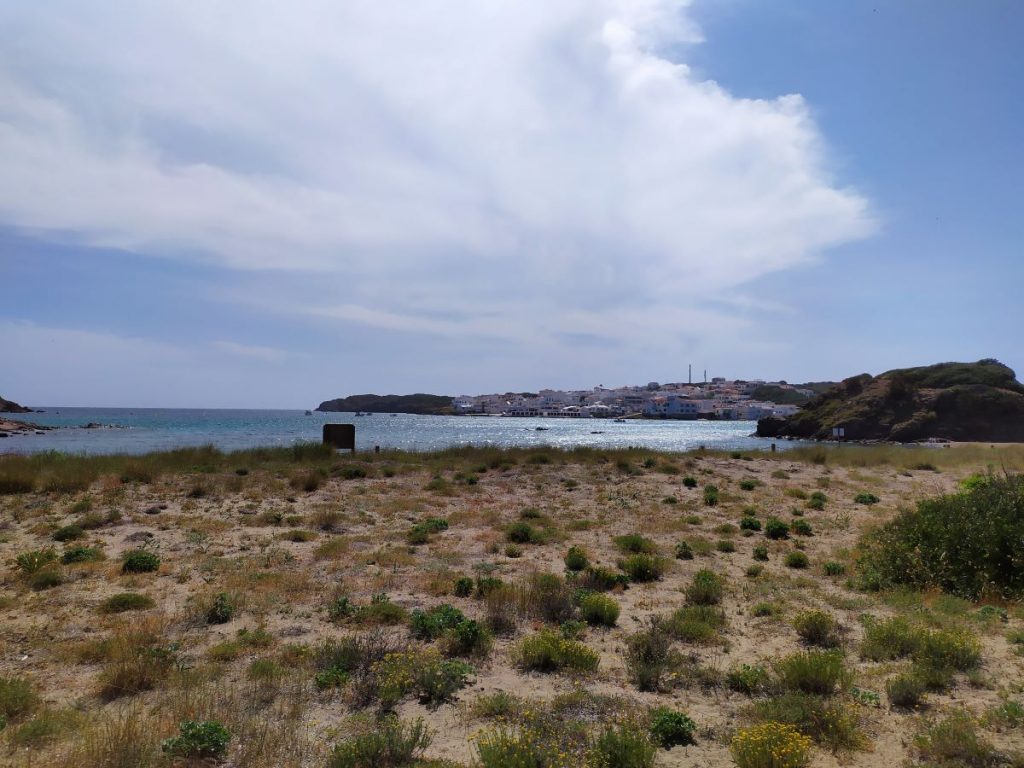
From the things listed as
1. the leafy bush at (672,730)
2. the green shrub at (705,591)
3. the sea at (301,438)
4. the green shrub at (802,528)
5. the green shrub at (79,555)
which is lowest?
the sea at (301,438)

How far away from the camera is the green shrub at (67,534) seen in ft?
40.4

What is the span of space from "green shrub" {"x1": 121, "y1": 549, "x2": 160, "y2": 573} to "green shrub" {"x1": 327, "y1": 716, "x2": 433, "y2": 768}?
7146mm

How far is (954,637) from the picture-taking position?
6656 millimetres

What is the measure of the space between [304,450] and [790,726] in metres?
24.5

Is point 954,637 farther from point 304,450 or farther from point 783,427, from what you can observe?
point 783,427

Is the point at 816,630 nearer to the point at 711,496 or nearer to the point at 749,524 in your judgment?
the point at 749,524

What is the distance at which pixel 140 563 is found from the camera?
10227 millimetres

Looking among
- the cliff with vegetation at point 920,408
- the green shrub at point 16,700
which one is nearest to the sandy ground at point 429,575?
the green shrub at point 16,700

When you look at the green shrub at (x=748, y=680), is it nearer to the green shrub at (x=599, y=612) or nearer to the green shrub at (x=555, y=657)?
the green shrub at (x=555, y=657)

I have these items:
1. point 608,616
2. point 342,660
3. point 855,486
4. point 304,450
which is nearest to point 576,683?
point 608,616

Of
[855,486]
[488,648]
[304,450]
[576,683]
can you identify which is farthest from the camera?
[304,450]

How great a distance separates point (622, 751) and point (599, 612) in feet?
12.0

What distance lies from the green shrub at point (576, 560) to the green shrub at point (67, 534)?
33.2 feet

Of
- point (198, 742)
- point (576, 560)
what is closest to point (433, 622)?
point (198, 742)
